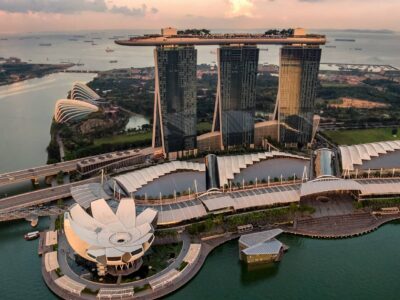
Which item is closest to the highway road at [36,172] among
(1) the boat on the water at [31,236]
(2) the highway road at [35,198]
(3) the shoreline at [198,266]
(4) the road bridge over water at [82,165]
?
(4) the road bridge over water at [82,165]

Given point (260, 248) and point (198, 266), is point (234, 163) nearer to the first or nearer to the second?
point (260, 248)

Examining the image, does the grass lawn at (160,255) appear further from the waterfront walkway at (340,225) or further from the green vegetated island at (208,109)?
the green vegetated island at (208,109)

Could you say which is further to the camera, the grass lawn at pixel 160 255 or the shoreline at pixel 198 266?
the grass lawn at pixel 160 255

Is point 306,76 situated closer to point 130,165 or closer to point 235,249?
point 130,165

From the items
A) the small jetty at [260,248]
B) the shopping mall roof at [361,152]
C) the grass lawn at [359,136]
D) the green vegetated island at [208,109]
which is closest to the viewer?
the small jetty at [260,248]

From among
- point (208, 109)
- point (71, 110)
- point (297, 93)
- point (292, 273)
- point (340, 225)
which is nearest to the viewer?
point (292, 273)

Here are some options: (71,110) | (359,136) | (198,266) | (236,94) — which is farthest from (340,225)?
(71,110)

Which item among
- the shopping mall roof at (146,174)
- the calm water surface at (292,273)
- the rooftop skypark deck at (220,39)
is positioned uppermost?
the rooftop skypark deck at (220,39)

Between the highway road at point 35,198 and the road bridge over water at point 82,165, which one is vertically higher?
the highway road at point 35,198
